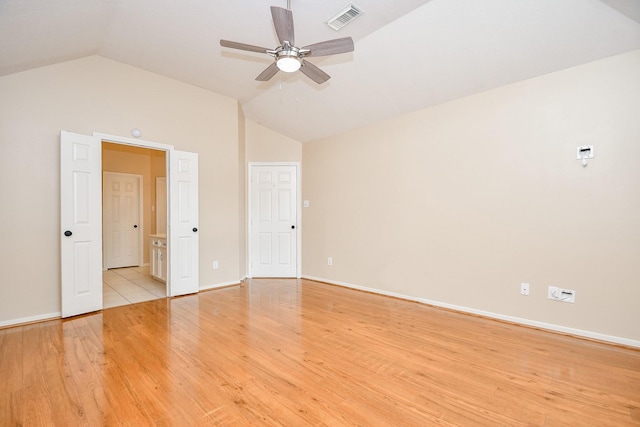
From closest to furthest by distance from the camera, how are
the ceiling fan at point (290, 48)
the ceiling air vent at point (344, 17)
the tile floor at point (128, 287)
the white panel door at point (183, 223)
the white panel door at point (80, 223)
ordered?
1. the ceiling fan at point (290, 48)
2. the ceiling air vent at point (344, 17)
3. the white panel door at point (80, 223)
4. the tile floor at point (128, 287)
5. the white panel door at point (183, 223)

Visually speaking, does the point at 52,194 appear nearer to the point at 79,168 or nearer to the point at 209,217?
the point at 79,168

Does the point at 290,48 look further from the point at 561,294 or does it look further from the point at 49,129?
the point at 561,294

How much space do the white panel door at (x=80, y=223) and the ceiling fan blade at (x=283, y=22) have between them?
2.89 m

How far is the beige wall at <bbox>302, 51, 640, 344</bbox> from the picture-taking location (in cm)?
267

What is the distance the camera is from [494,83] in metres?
3.24

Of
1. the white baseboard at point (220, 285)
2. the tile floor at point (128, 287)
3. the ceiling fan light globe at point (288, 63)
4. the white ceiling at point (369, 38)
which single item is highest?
the white ceiling at point (369, 38)

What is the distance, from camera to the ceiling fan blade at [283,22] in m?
1.90

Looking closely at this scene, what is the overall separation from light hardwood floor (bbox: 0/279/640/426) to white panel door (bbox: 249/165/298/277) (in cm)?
213

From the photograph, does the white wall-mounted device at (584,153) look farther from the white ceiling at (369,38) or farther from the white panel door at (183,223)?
the white panel door at (183,223)

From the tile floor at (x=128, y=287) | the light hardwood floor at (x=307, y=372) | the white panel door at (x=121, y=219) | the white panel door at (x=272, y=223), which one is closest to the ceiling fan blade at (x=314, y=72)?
the light hardwood floor at (x=307, y=372)

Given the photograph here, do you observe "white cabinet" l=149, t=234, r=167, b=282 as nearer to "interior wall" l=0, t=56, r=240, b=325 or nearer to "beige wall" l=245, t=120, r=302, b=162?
"interior wall" l=0, t=56, r=240, b=325

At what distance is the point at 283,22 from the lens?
1999 millimetres

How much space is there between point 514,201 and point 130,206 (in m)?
7.53

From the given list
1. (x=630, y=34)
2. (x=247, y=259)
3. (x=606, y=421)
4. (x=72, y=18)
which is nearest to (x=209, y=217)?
(x=247, y=259)
